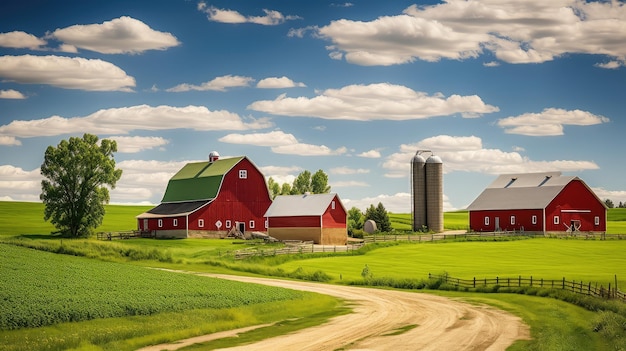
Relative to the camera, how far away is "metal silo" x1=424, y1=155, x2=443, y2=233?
370ft

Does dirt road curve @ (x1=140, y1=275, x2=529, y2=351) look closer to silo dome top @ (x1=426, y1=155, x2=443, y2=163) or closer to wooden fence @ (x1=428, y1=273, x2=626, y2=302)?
wooden fence @ (x1=428, y1=273, x2=626, y2=302)

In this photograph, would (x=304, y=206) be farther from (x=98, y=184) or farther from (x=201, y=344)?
(x=201, y=344)

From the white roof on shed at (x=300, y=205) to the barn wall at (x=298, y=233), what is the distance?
1.67 m

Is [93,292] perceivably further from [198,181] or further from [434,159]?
[434,159]

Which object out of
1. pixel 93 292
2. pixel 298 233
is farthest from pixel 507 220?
pixel 93 292

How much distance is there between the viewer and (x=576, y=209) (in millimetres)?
104000

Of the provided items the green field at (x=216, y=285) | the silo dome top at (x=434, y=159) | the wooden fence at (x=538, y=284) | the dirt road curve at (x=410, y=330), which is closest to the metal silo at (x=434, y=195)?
the silo dome top at (x=434, y=159)

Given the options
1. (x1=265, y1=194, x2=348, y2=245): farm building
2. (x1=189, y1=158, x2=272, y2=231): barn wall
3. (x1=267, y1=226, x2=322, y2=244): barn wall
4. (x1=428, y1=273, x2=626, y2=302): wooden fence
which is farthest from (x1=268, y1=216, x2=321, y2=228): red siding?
(x1=428, y1=273, x2=626, y2=302): wooden fence

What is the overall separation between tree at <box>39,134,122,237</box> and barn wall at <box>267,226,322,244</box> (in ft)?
64.1

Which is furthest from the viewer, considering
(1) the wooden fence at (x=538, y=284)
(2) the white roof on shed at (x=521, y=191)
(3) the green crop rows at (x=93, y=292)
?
(2) the white roof on shed at (x=521, y=191)

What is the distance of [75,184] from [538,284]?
59067mm

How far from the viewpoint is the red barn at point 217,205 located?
96.2 meters

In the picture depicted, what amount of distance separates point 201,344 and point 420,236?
6439 centimetres

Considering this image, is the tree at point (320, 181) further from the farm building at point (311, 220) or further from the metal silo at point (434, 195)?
the farm building at point (311, 220)
